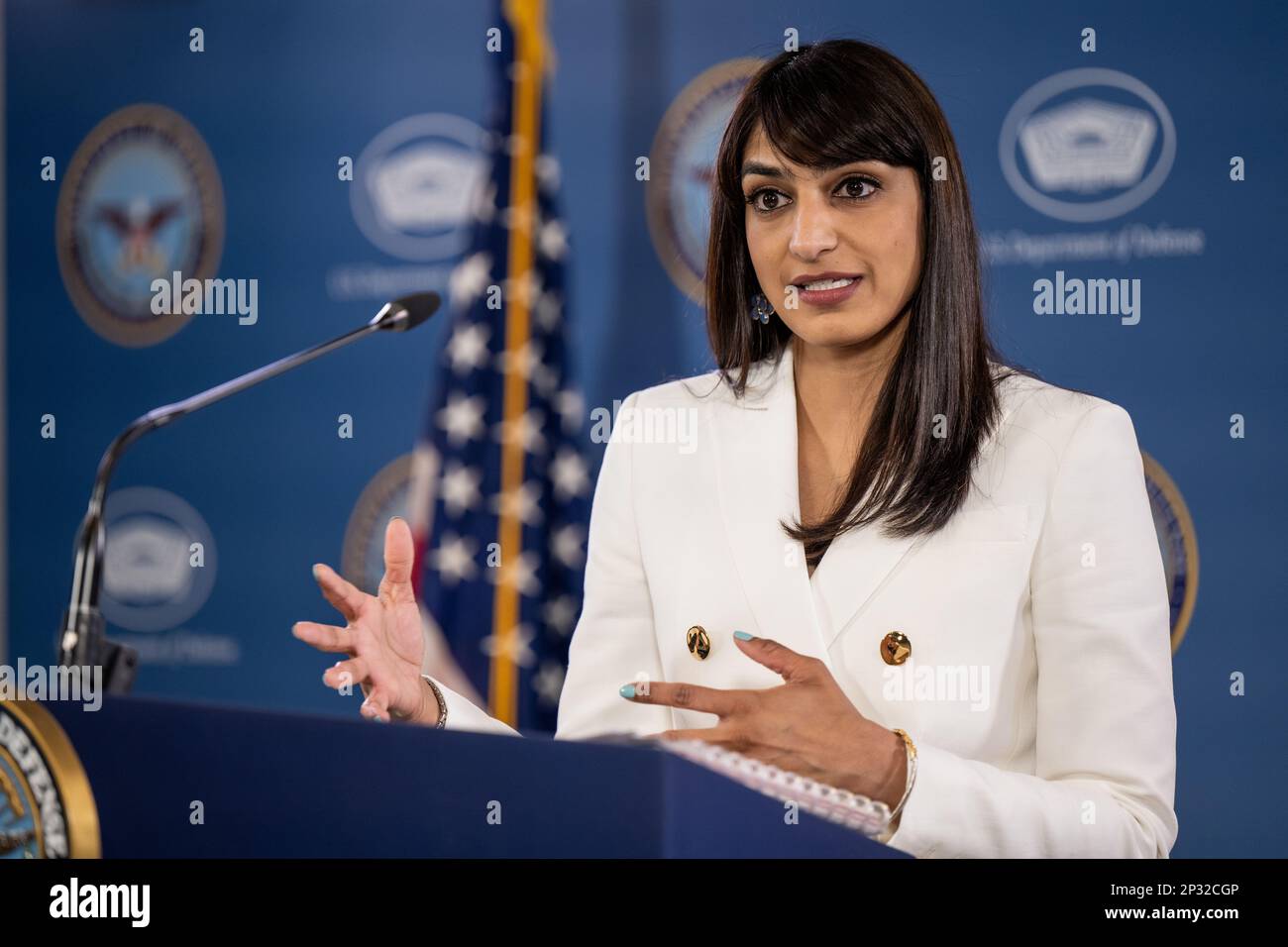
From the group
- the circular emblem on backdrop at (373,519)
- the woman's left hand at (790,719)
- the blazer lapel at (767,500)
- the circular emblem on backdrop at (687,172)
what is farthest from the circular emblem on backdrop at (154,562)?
the woman's left hand at (790,719)

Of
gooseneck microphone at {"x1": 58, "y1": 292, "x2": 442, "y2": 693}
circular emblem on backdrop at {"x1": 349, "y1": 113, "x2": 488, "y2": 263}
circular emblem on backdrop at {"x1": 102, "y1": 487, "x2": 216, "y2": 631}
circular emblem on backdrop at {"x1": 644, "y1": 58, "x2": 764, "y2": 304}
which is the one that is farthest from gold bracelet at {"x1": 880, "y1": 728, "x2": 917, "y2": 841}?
circular emblem on backdrop at {"x1": 102, "y1": 487, "x2": 216, "y2": 631}

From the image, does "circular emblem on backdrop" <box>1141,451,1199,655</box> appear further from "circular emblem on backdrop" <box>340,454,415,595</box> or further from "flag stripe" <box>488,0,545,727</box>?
"circular emblem on backdrop" <box>340,454,415,595</box>

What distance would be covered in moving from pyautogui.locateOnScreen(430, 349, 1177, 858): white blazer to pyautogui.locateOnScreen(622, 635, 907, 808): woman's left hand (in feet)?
0.34

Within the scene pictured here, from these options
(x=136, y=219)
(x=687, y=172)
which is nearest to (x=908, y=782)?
(x=687, y=172)

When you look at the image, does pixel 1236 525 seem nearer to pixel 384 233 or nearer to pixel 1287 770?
pixel 1287 770

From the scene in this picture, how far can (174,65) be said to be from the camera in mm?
4352

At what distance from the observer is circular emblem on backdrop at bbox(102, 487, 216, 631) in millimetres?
4281

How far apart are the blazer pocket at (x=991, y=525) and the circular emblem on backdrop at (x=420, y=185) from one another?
251 cm

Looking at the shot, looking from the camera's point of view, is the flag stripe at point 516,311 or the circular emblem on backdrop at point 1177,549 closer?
the circular emblem on backdrop at point 1177,549

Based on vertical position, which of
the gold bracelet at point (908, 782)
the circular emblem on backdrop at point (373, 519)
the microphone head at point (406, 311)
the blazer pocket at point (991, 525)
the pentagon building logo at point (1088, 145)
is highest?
the pentagon building logo at point (1088, 145)

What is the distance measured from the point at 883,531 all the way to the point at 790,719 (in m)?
0.50

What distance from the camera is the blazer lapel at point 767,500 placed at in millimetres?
1620

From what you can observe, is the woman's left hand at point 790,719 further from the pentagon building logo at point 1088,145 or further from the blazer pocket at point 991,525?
the pentagon building logo at point 1088,145
